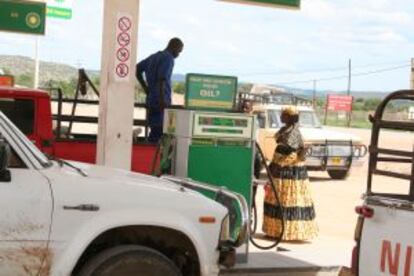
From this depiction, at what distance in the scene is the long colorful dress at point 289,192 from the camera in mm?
10188

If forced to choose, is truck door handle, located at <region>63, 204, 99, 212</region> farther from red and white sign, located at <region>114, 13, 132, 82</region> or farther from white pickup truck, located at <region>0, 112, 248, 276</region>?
red and white sign, located at <region>114, 13, 132, 82</region>

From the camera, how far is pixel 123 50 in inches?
333

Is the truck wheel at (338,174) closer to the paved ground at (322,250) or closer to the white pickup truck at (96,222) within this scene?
the paved ground at (322,250)

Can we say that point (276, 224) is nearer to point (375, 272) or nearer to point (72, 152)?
point (72, 152)

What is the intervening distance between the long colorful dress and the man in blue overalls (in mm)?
1666

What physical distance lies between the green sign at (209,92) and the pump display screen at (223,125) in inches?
10.3

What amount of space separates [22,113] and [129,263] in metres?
4.63

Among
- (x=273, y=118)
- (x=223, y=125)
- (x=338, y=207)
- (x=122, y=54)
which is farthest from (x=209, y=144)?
(x=273, y=118)

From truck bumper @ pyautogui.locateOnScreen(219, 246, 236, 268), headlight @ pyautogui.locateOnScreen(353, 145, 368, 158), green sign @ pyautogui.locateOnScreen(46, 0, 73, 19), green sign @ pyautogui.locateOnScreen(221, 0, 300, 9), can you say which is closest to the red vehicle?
green sign @ pyautogui.locateOnScreen(221, 0, 300, 9)

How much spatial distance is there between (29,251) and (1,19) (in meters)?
12.5

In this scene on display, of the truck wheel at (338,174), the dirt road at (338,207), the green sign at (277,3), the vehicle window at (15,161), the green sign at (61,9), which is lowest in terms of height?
the dirt road at (338,207)

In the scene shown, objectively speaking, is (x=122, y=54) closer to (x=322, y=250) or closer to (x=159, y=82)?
(x=159, y=82)

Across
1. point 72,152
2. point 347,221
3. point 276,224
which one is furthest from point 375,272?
point 347,221

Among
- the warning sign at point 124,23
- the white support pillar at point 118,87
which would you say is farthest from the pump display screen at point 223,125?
the warning sign at point 124,23
